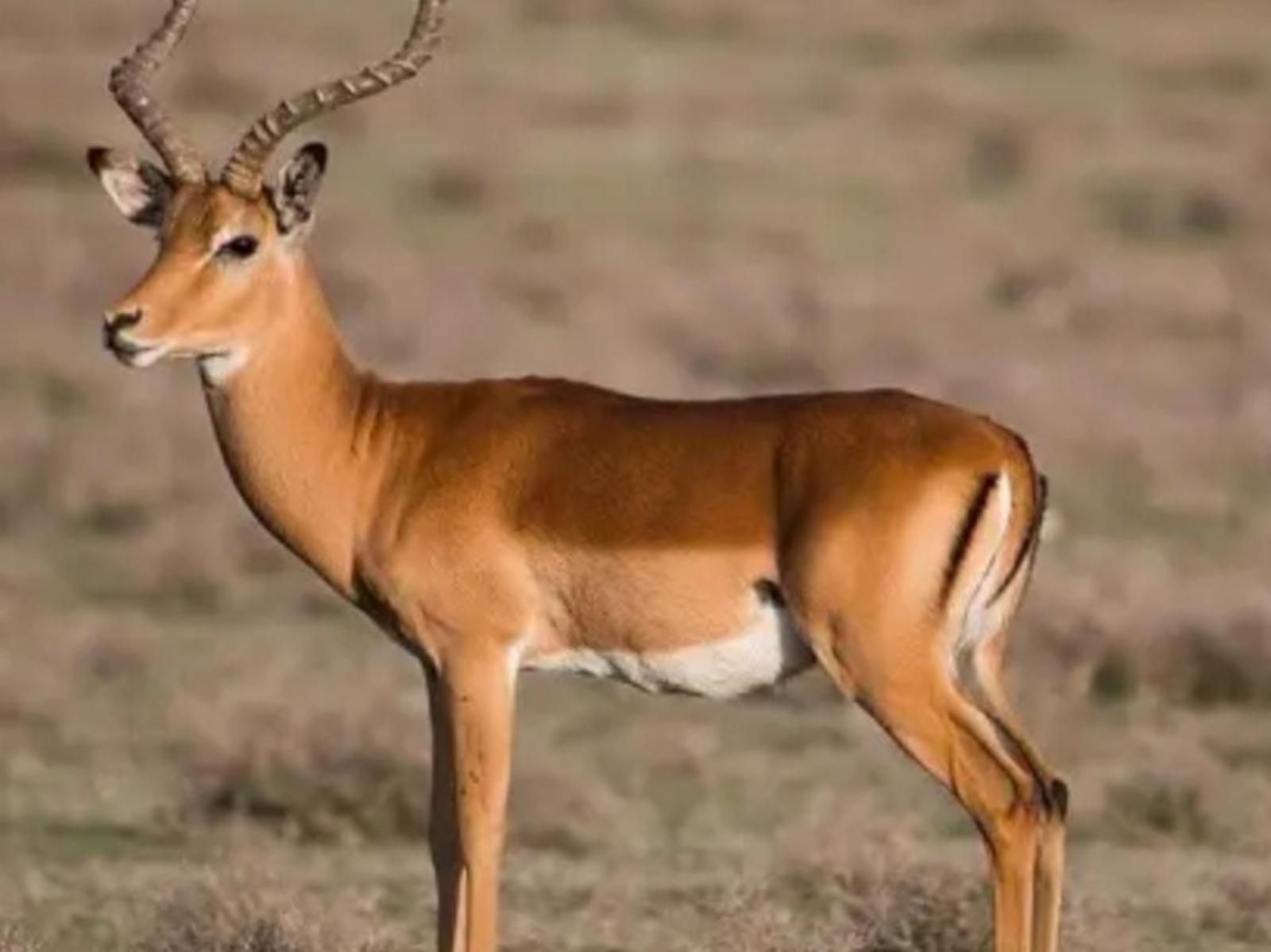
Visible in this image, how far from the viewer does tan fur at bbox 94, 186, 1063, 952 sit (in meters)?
10.9

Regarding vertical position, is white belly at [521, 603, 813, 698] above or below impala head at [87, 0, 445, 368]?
below

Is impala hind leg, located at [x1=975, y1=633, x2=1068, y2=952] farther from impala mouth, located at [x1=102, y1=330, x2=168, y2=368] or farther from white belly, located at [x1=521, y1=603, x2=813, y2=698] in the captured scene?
impala mouth, located at [x1=102, y1=330, x2=168, y2=368]

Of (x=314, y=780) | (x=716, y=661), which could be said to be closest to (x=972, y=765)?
(x=716, y=661)

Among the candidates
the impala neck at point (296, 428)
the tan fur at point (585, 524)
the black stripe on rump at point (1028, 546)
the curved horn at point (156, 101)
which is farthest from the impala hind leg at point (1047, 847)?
the curved horn at point (156, 101)

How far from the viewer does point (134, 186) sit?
11930mm

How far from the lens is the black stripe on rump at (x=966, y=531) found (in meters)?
10.9

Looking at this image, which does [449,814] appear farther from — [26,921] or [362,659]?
[362,659]

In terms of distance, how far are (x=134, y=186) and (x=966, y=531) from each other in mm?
2357

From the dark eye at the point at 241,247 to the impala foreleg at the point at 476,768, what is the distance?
1092 mm

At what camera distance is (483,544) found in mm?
11266

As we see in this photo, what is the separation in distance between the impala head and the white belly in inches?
43.5

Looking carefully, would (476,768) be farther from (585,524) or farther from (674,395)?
(674,395)

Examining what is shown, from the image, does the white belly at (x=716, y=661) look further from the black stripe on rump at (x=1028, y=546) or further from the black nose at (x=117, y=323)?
the black nose at (x=117, y=323)

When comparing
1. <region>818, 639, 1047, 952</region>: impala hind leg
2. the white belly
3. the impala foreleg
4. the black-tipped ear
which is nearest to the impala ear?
the black-tipped ear
